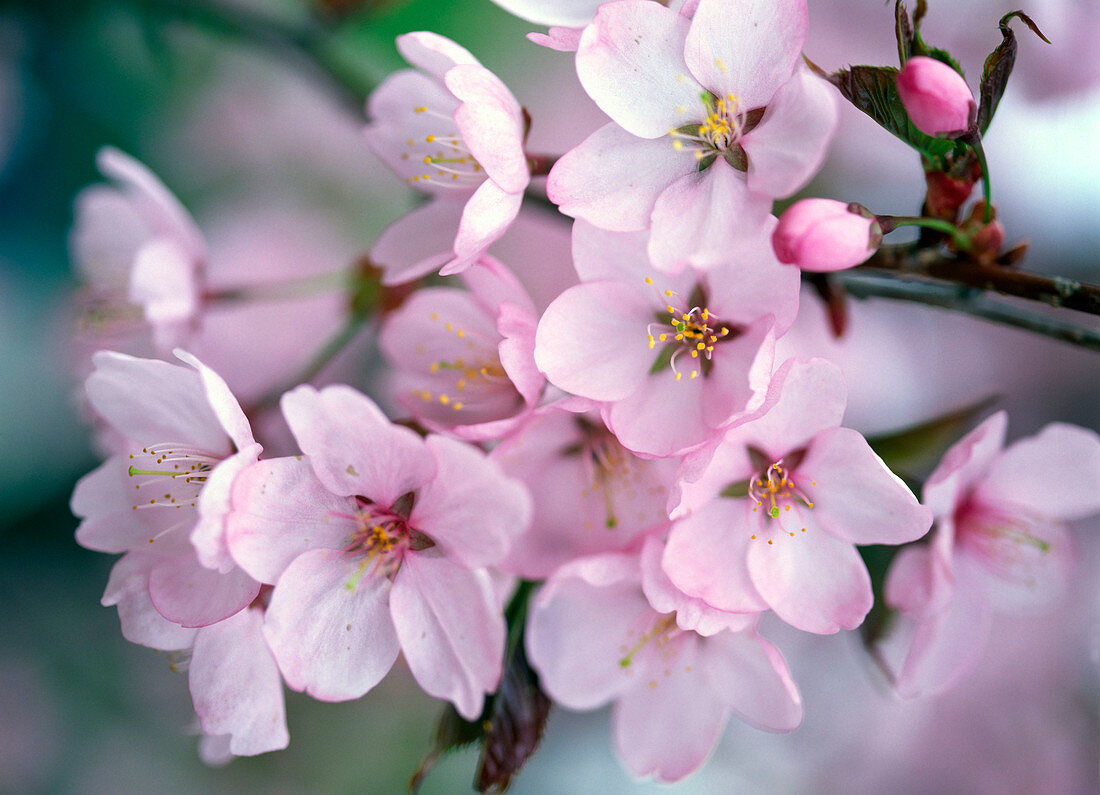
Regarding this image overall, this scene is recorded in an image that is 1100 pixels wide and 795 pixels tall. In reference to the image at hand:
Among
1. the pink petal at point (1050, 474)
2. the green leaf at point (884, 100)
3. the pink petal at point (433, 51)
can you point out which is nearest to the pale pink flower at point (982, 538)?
the pink petal at point (1050, 474)

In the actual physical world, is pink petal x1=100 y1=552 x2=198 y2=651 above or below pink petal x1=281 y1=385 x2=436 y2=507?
below

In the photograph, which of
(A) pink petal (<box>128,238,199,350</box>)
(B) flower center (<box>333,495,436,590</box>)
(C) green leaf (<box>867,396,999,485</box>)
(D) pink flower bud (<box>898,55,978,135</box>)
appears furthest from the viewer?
(A) pink petal (<box>128,238,199,350</box>)

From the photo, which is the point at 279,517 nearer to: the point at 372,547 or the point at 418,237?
the point at 372,547

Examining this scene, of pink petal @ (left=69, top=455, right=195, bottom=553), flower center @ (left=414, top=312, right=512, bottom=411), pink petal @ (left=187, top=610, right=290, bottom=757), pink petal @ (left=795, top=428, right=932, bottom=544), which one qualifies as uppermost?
pink petal @ (left=795, top=428, right=932, bottom=544)

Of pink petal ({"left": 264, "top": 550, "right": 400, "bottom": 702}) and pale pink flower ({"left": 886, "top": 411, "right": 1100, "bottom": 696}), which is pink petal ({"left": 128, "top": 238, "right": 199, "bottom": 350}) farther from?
pale pink flower ({"left": 886, "top": 411, "right": 1100, "bottom": 696})

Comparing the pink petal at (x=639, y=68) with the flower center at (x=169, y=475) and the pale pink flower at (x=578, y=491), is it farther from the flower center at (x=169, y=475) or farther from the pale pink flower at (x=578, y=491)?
the flower center at (x=169, y=475)

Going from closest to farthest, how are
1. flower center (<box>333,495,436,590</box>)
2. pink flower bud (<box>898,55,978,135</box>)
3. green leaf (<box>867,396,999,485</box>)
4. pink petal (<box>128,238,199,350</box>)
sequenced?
1. pink flower bud (<box>898,55,978,135</box>)
2. flower center (<box>333,495,436,590</box>)
3. green leaf (<box>867,396,999,485</box>)
4. pink petal (<box>128,238,199,350</box>)

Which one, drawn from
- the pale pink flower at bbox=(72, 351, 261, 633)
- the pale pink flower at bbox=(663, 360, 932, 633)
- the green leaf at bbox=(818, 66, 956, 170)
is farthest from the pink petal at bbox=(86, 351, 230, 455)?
the green leaf at bbox=(818, 66, 956, 170)

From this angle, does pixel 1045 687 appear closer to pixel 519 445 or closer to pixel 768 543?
pixel 768 543
